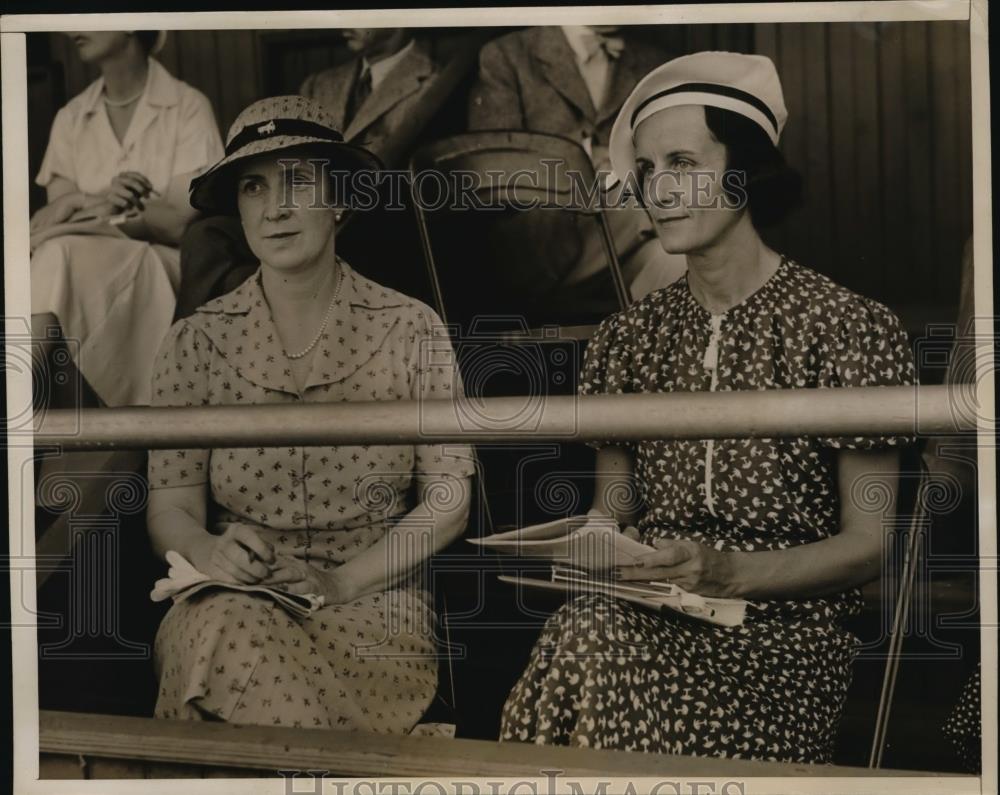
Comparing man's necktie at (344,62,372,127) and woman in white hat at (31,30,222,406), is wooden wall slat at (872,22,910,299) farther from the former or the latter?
woman in white hat at (31,30,222,406)

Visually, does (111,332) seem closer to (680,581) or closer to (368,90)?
(368,90)

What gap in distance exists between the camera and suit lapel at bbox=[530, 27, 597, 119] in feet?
11.4

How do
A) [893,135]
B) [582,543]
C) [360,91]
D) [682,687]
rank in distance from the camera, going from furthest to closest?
[360,91] < [893,135] < [582,543] < [682,687]

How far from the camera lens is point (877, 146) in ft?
11.3

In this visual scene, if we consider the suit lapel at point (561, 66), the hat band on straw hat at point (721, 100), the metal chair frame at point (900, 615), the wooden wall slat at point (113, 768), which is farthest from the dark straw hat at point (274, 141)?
the metal chair frame at point (900, 615)

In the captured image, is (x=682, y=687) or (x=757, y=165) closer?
(x=682, y=687)

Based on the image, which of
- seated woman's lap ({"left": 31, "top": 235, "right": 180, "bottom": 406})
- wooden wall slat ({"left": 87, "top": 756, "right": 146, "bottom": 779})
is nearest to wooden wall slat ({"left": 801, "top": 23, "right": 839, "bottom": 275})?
seated woman's lap ({"left": 31, "top": 235, "right": 180, "bottom": 406})

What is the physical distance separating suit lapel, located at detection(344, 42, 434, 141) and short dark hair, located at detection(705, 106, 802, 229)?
0.75 m

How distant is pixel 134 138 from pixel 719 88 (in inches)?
60.4

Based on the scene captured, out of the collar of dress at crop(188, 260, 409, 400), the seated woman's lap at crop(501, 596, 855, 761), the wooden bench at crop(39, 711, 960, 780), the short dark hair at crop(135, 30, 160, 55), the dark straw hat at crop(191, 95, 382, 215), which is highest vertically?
the short dark hair at crop(135, 30, 160, 55)

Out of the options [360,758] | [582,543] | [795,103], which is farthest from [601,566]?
[795,103]

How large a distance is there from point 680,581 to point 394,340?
3.09ft

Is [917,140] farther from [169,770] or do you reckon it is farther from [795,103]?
[169,770]

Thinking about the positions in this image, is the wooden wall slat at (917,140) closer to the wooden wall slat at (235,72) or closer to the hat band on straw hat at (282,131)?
the hat band on straw hat at (282,131)
